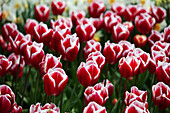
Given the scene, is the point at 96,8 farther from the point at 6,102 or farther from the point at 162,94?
the point at 6,102

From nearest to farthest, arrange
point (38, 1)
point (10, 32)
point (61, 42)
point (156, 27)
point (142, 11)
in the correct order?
point (61, 42)
point (10, 32)
point (142, 11)
point (156, 27)
point (38, 1)

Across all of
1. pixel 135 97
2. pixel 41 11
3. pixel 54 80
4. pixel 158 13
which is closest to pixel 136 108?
pixel 135 97

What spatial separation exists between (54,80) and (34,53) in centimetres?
31

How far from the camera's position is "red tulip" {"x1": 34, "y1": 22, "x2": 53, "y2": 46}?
1.70 m

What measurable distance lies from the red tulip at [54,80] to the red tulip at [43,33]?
0.48 meters

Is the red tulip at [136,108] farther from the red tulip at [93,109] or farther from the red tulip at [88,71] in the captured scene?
the red tulip at [88,71]

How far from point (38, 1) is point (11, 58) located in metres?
1.95

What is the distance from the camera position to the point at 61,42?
5.13 ft

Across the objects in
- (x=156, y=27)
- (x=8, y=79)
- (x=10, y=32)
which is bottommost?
(x=8, y=79)

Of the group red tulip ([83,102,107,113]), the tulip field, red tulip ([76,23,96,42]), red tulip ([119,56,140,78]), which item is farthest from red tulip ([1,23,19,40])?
red tulip ([83,102,107,113])

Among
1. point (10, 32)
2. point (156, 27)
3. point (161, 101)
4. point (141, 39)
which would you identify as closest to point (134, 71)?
point (161, 101)

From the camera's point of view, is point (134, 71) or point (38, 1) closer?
point (134, 71)

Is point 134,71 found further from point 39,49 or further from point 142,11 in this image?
point 142,11

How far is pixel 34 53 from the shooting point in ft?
4.95
